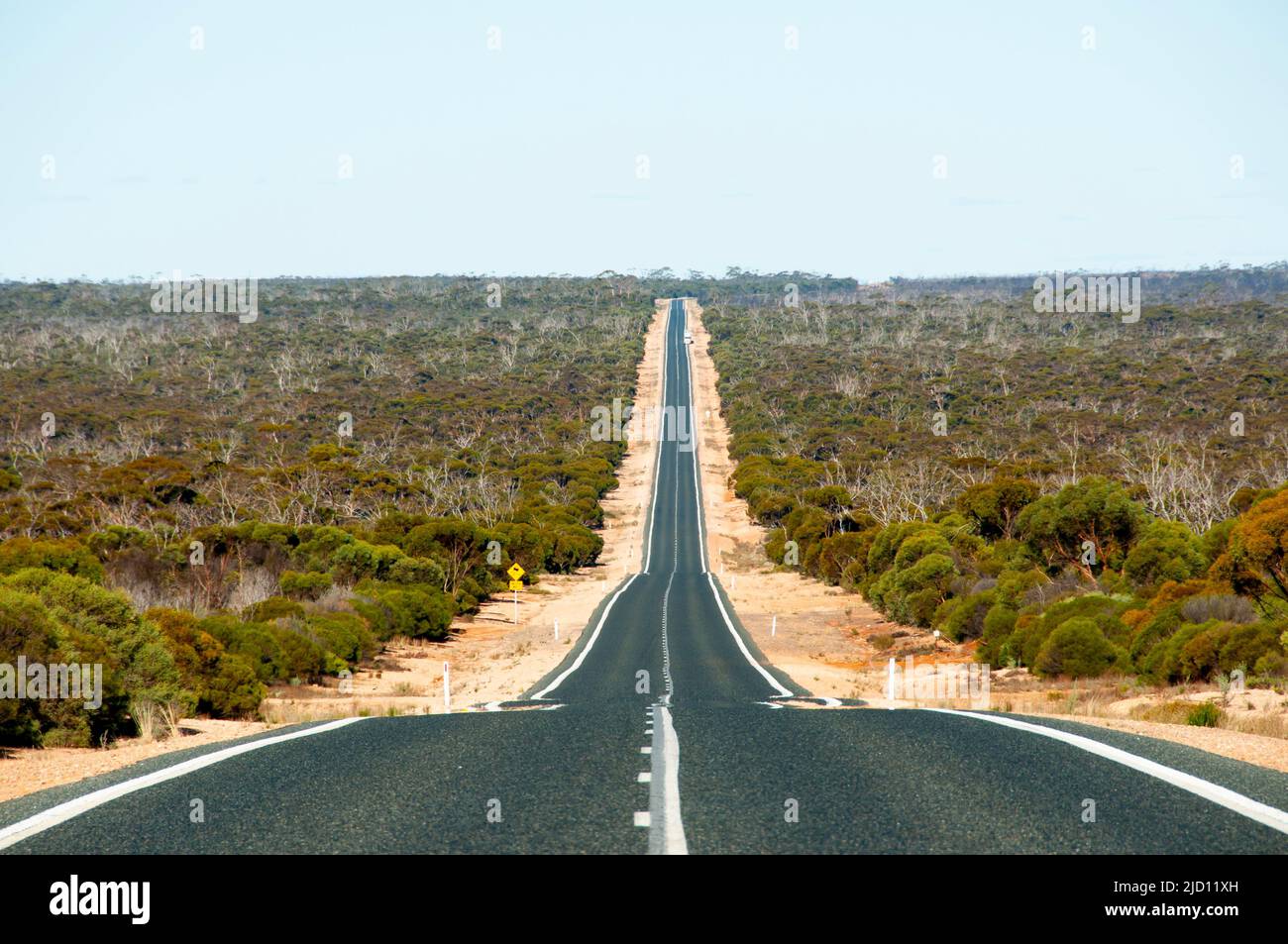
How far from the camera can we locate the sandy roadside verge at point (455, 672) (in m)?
11.7

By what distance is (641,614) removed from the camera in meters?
49.0

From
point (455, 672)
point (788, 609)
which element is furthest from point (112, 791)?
point (788, 609)

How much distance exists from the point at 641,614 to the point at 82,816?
42.5 meters

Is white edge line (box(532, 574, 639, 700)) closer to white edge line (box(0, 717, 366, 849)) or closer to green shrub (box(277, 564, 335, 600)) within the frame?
green shrub (box(277, 564, 335, 600))

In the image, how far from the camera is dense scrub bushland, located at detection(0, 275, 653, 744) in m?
17.2

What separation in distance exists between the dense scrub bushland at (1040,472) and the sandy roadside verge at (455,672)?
37.3 ft

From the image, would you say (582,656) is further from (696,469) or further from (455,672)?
(696,469)

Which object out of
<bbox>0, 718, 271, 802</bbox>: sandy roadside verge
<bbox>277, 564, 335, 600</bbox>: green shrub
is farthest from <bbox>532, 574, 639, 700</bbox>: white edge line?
<bbox>0, 718, 271, 802</bbox>: sandy roadside verge

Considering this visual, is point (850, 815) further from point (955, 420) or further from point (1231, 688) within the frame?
point (955, 420)

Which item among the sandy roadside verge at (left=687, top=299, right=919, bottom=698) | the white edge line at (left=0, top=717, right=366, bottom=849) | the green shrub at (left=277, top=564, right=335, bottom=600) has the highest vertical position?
the white edge line at (left=0, top=717, right=366, bottom=849)

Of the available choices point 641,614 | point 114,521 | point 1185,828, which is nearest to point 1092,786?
point 1185,828

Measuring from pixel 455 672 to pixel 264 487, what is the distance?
36068 millimetres

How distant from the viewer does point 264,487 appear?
67562 mm

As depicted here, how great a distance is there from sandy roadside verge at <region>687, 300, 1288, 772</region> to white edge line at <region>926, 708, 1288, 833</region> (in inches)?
65.5
